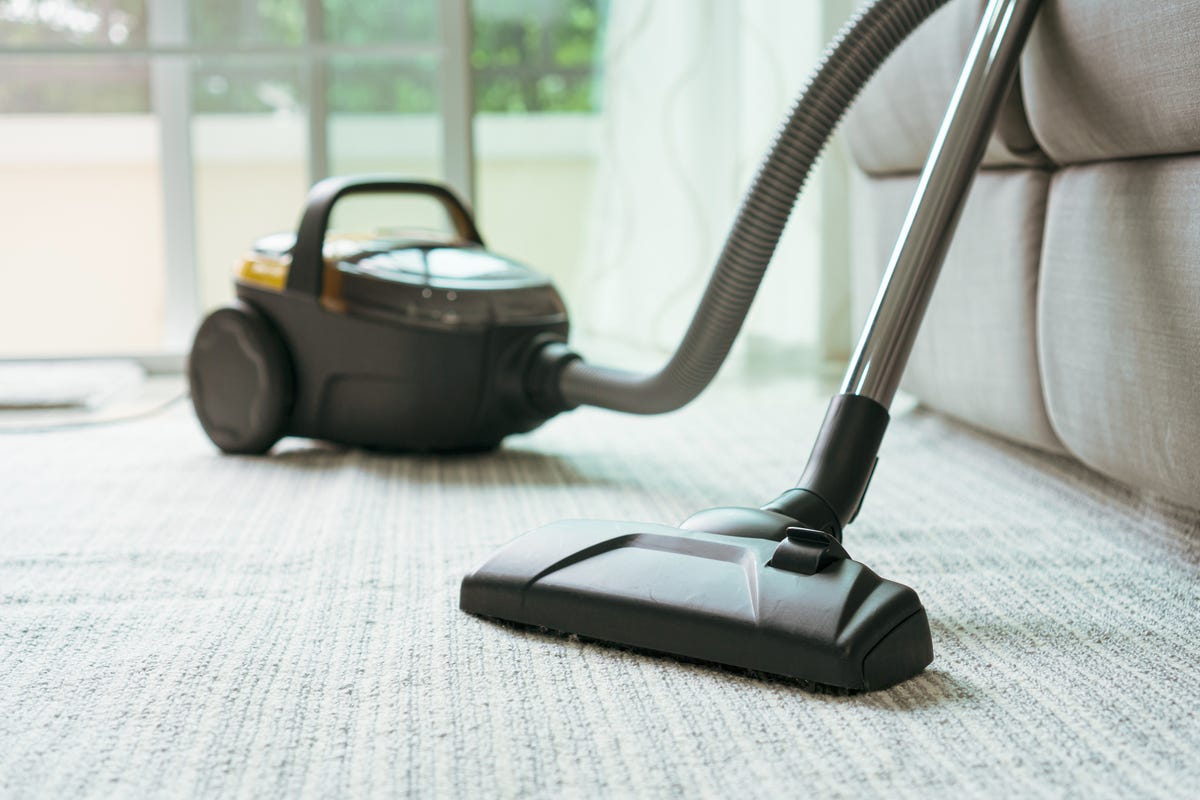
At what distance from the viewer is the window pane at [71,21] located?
2.23 meters

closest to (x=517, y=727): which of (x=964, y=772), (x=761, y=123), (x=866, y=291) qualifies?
(x=964, y=772)

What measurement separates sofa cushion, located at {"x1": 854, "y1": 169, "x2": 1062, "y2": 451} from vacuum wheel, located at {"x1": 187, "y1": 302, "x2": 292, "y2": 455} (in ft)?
2.24

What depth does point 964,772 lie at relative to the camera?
49 cm

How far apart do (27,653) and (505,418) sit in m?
0.63

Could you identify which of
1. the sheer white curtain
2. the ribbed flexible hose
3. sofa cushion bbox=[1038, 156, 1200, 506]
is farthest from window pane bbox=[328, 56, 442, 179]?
sofa cushion bbox=[1038, 156, 1200, 506]

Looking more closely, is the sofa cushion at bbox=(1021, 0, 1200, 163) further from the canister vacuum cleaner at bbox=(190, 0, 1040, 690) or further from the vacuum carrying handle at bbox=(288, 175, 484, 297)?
the vacuum carrying handle at bbox=(288, 175, 484, 297)

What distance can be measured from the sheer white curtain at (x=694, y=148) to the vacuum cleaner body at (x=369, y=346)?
2.80 ft

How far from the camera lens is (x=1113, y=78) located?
0.82 meters

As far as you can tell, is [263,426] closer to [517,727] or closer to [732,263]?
[732,263]

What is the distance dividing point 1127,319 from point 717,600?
445 mm

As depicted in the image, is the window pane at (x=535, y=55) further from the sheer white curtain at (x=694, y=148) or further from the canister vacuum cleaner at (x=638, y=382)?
the canister vacuum cleaner at (x=638, y=382)

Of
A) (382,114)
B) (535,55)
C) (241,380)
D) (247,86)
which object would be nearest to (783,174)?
(241,380)

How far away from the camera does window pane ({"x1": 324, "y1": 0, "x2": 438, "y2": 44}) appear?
2.10m

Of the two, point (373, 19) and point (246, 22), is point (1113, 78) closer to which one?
point (373, 19)
